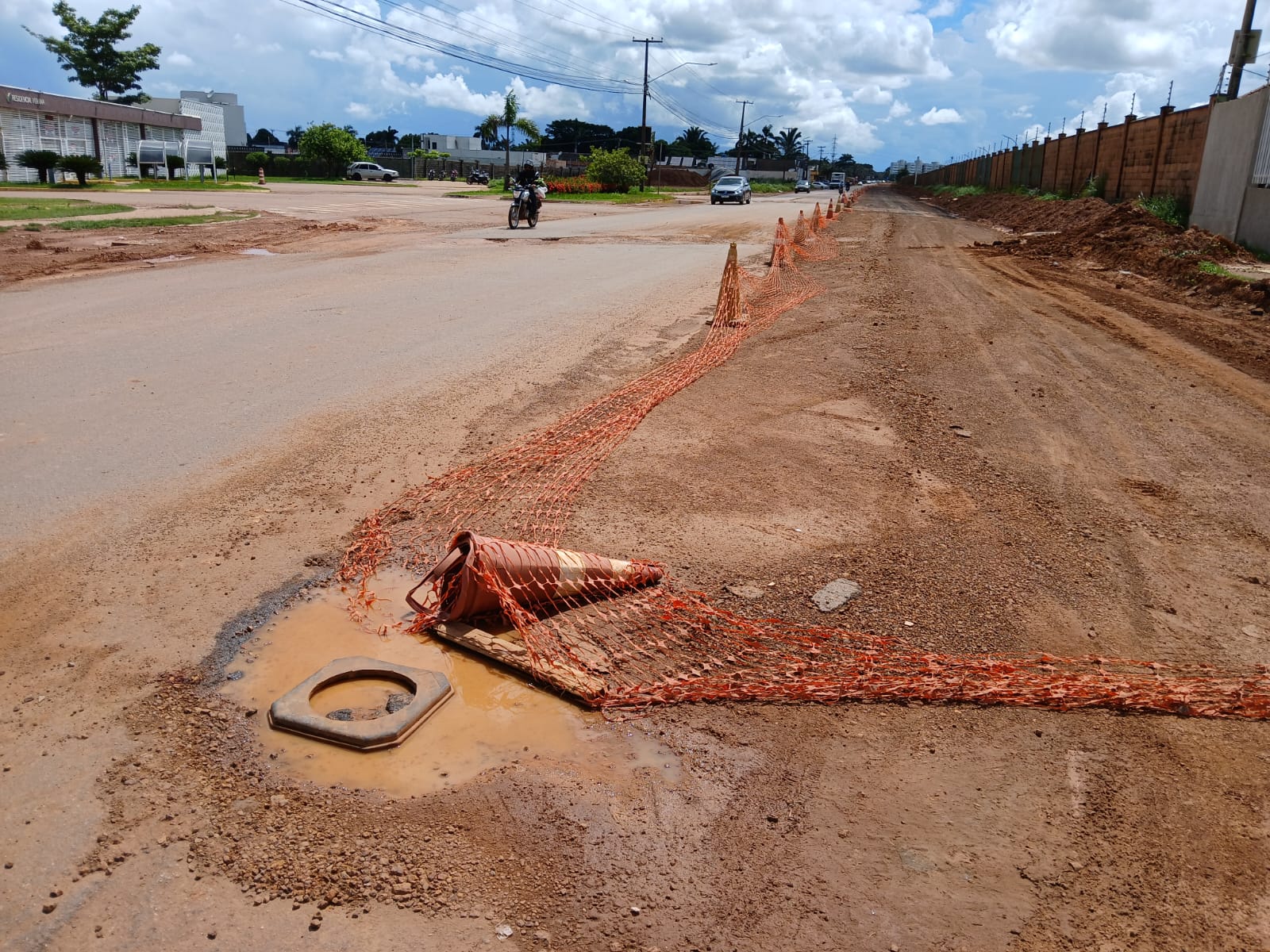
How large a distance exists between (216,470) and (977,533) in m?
4.77

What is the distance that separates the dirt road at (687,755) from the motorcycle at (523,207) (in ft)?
63.4

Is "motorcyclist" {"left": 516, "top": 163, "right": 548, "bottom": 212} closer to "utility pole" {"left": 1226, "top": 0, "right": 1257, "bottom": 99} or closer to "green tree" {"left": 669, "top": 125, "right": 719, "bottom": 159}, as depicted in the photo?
"utility pole" {"left": 1226, "top": 0, "right": 1257, "bottom": 99}

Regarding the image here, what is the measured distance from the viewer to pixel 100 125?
51.6 metres

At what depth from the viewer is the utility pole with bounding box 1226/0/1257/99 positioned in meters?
23.9

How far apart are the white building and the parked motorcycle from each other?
32.9 meters

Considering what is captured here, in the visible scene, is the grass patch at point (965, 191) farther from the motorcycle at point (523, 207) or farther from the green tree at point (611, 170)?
the motorcycle at point (523, 207)

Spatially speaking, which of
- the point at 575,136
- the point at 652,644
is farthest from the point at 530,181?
the point at 575,136

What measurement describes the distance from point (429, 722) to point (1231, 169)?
77.9 feet

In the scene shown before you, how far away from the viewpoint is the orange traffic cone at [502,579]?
165 inches

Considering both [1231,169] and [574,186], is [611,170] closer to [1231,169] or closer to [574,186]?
[574,186]

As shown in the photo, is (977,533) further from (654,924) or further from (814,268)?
(814,268)

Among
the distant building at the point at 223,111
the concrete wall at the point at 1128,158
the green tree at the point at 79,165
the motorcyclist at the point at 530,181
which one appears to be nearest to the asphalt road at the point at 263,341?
the motorcyclist at the point at 530,181

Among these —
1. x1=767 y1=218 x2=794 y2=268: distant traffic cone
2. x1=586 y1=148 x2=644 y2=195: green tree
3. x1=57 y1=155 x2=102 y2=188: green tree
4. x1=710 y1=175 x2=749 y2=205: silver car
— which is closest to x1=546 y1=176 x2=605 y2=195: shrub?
x1=586 y1=148 x2=644 y2=195: green tree

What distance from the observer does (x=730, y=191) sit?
4994 centimetres
